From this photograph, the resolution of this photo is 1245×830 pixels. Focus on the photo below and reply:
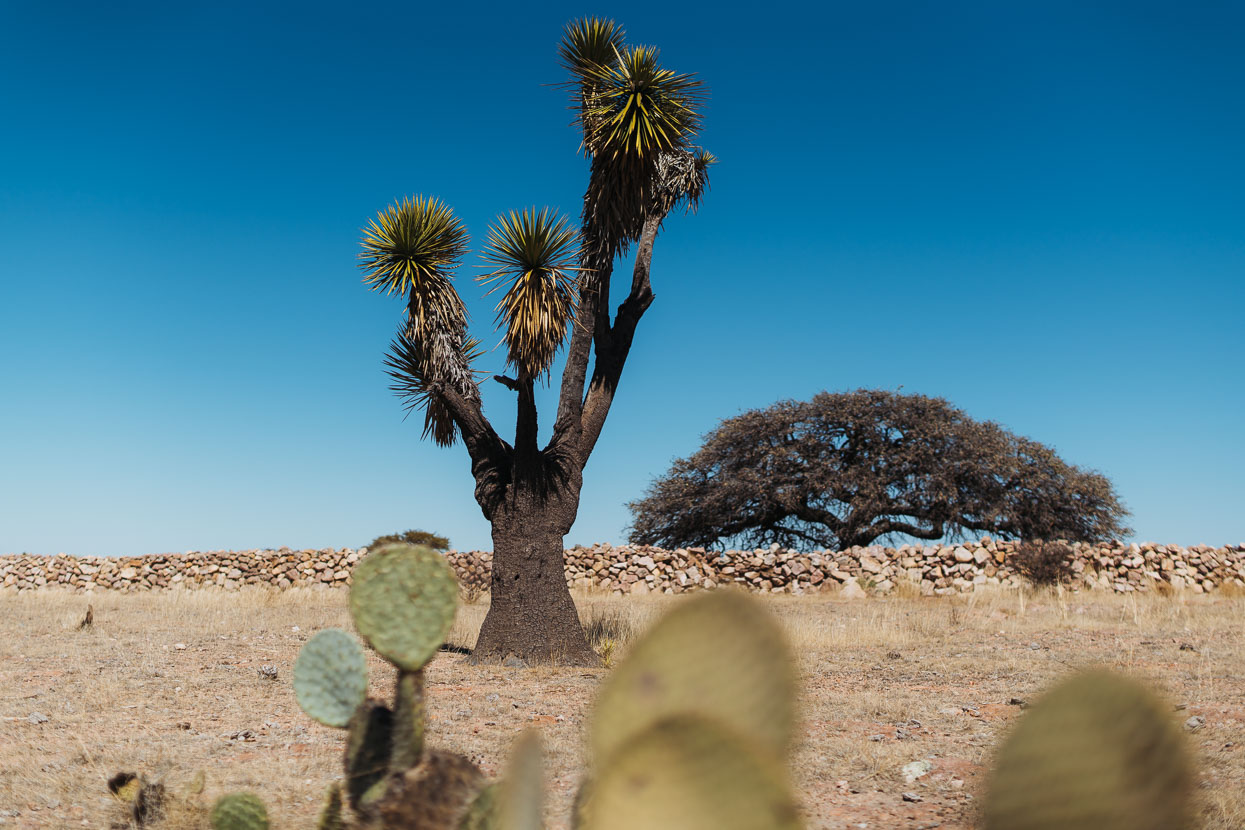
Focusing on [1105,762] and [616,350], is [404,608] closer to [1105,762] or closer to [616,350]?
[1105,762]

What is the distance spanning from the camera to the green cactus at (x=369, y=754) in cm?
172

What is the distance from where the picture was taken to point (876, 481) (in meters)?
21.5

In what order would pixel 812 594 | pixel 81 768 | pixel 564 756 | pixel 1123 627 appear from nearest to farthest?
pixel 81 768
pixel 564 756
pixel 1123 627
pixel 812 594

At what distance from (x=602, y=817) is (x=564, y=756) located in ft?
11.3

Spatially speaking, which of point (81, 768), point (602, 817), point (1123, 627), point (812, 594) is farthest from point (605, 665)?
point (812, 594)

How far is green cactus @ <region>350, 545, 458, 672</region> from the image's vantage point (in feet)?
5.64

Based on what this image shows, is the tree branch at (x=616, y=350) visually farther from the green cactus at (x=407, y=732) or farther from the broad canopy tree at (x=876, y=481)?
the broad canopy tree at (x=876, y=481)

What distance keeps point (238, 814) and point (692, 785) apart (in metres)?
1.69

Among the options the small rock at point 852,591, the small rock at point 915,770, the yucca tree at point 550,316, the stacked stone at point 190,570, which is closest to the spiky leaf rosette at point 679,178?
the yucca tree at point 550,316

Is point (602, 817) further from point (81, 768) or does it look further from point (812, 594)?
point (812, 594)

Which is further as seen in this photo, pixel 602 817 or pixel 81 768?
pixel 81 768

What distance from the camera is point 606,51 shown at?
8891mm

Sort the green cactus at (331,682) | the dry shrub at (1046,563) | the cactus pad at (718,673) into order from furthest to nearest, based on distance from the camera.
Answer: the dry shrub at (1046,563)
the green cactus at (331,682)
the cactus pad at (718,673)

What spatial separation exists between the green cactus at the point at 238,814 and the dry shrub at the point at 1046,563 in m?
16.0
